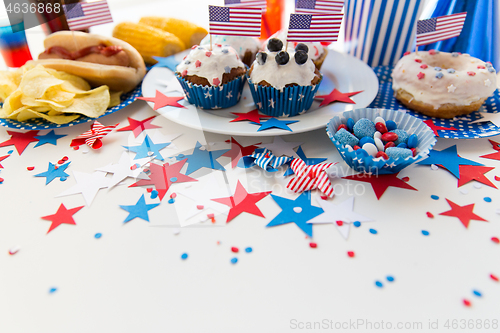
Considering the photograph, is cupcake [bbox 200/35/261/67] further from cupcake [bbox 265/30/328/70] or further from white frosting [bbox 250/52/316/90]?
white frosting [bbox 250/52/316/90]

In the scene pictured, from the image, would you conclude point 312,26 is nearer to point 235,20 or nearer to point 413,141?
point 235,20

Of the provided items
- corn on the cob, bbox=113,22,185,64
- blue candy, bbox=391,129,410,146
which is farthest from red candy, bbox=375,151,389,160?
corn on the cob, bbox=113,22,185,64

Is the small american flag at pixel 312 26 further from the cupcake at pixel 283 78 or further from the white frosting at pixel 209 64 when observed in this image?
the white frosting at pixel 209 64

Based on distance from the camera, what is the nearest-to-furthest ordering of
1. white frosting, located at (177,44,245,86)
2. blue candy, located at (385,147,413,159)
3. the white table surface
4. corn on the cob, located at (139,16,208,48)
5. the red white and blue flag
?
the white table surface < blue candy, located at (385,147,413,159) < white frosting, located at (177,44,245,86) < the red white and blue flag < corn on the cob, located at (139,16,208,48)

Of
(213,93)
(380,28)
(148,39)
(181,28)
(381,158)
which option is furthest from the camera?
(181,28)

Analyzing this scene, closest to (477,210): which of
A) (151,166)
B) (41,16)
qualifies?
(151,166)

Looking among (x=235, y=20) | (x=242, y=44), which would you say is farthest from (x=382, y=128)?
(x=242, y=44)

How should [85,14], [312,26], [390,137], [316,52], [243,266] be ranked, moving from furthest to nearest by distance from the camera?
[316,52], [85,14], [312,26], [390,137], [243,266]
